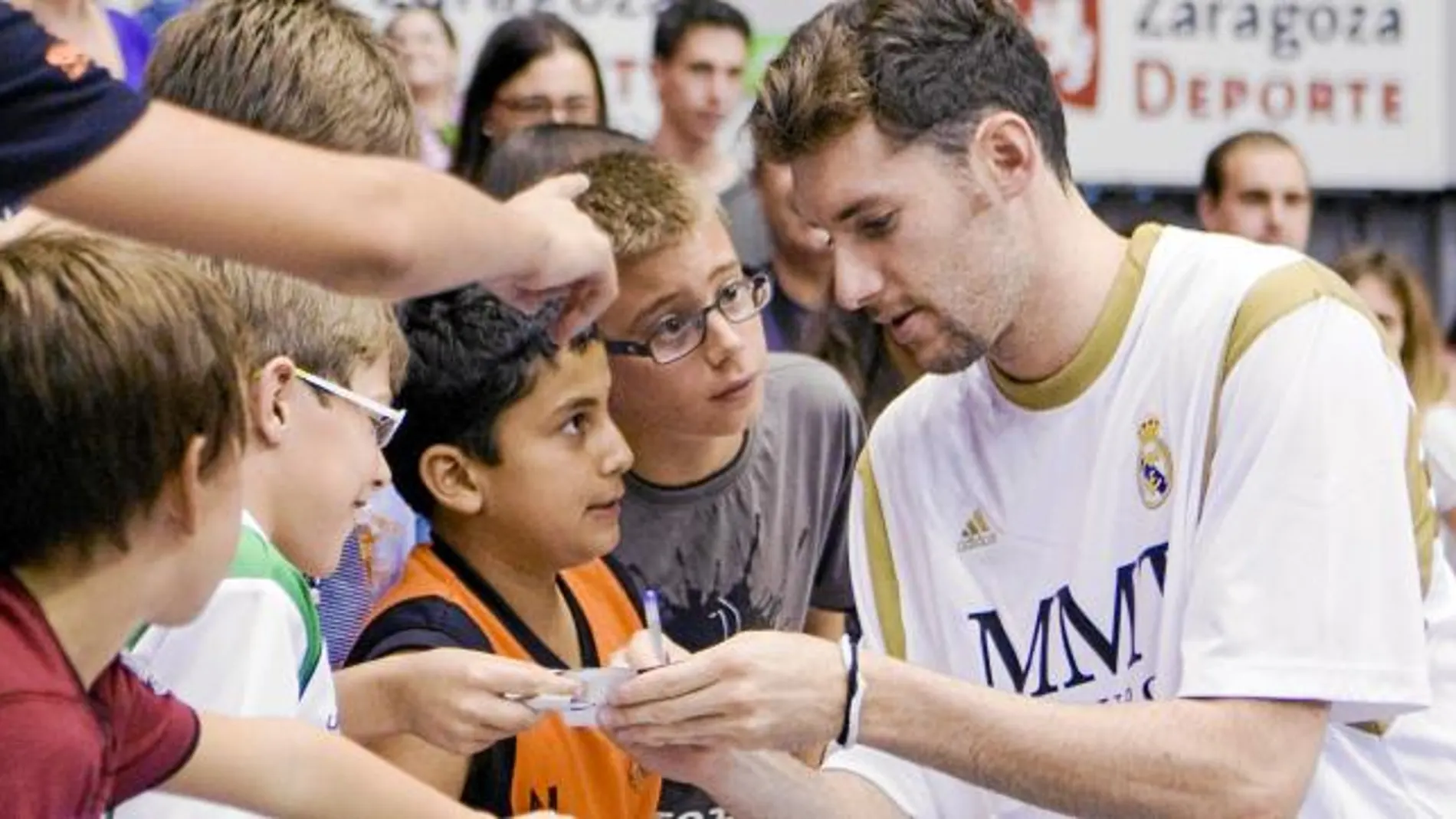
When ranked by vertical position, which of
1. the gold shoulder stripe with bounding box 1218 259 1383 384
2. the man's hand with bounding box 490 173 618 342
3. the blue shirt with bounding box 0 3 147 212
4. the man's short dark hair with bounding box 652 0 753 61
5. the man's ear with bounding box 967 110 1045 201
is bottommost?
the gold shoulder stripe with bounding box 1218 259 1383 384

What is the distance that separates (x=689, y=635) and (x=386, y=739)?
0.72 metres

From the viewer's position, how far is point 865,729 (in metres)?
3.20

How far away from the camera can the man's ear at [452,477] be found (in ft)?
12.3

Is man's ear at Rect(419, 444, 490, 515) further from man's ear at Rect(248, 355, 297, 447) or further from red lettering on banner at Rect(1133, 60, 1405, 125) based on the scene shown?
red lettering on banner at Rect(1133, 60, 1405, 125)

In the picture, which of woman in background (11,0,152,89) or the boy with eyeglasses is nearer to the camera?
the boy with eyeglasses

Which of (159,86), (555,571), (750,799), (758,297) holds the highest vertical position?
(159,86)

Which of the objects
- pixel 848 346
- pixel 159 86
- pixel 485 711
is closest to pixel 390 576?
pixel 159 86

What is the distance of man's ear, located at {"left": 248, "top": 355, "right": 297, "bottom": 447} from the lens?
3135 millimetres

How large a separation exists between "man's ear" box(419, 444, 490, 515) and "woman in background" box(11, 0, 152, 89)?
697 millimetres

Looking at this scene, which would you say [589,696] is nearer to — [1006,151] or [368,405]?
[368,405]

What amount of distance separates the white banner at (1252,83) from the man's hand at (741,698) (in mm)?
5027

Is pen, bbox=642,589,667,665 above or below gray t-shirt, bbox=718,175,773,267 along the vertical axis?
below

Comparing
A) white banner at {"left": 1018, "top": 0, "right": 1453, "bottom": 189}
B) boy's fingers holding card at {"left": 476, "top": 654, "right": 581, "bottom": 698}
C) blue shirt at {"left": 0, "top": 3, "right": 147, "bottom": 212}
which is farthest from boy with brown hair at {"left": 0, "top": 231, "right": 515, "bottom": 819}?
white banner at {"left": 1018, "top": 0, "right": 1453, "bottom": 189}

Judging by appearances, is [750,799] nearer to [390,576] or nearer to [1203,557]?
[1203,557]
